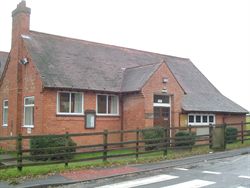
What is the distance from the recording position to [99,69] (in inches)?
930

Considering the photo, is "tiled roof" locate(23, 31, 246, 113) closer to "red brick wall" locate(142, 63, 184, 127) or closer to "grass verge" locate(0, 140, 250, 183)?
"red brick wall" locate(142, 63, 184, 127)

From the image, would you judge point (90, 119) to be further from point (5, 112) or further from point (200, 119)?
point (200, 119)

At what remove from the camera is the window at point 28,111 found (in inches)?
825

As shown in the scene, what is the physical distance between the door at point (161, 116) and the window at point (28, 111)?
712cm

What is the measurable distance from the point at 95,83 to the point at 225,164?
9.52 m

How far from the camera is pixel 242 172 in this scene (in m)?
13.0

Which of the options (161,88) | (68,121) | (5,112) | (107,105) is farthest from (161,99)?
(5,112)

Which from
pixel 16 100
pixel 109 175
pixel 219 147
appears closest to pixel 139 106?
pixel 219 147

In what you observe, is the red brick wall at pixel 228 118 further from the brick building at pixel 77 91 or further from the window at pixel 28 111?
the window at pixel 28 111

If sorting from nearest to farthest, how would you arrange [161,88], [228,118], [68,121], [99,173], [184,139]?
[99,173], [184,139], [68,121], [161,88], [228,118]

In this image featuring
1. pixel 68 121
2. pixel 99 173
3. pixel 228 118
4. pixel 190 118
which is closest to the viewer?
pixel 99 173

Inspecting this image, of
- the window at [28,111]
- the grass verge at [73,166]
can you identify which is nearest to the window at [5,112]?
the window at [28,111]

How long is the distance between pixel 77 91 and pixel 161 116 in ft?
17.8

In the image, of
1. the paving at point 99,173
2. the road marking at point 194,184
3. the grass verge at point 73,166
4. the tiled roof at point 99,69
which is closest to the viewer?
the road marking at point 194,184
